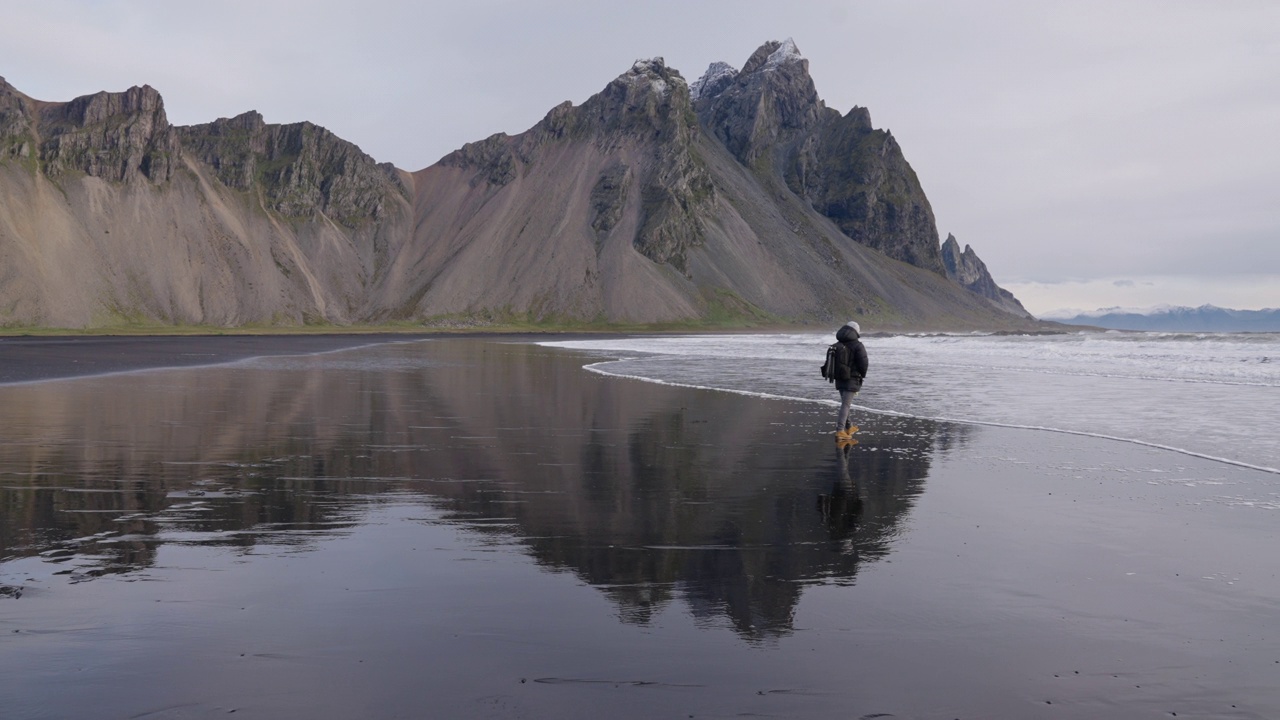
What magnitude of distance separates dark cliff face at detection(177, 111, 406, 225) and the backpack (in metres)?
187

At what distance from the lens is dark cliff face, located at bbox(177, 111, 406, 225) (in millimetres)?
183500

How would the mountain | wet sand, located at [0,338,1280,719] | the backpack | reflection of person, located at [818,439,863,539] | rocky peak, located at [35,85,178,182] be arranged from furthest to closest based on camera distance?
rocky peak, located at [35,85,178,182] → the mountain → the backpack → reflection of person, located at [818,439,863,539] → wet sand, located at [0,338,1280,719]

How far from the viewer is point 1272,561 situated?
827 centimetres

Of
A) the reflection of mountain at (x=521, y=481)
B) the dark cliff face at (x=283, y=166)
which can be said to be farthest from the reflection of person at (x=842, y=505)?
the dark cliff face at (x=283, y=166)

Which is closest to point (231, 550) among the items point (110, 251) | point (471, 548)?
point (471, 548)

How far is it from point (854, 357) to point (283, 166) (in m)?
196

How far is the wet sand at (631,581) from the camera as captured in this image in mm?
5309

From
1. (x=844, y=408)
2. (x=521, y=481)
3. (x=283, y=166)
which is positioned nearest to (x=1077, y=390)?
(x=844, y=408)

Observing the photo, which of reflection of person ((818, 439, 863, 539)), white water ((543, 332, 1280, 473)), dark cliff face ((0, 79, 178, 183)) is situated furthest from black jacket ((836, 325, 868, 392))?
dark cliff face ((0, 79, 178, 183))

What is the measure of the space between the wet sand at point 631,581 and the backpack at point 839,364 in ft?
7.33

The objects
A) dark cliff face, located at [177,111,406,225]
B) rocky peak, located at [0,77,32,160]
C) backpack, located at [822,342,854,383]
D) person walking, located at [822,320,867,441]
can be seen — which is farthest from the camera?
dark cliff face, located at [177,111,406,225]

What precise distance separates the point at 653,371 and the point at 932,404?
1708 cm

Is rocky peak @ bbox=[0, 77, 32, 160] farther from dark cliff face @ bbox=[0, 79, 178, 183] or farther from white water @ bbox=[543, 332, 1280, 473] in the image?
white water @ bbox=[543, 332, 1280, 473]

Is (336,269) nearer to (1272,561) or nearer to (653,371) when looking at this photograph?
(653,371)
